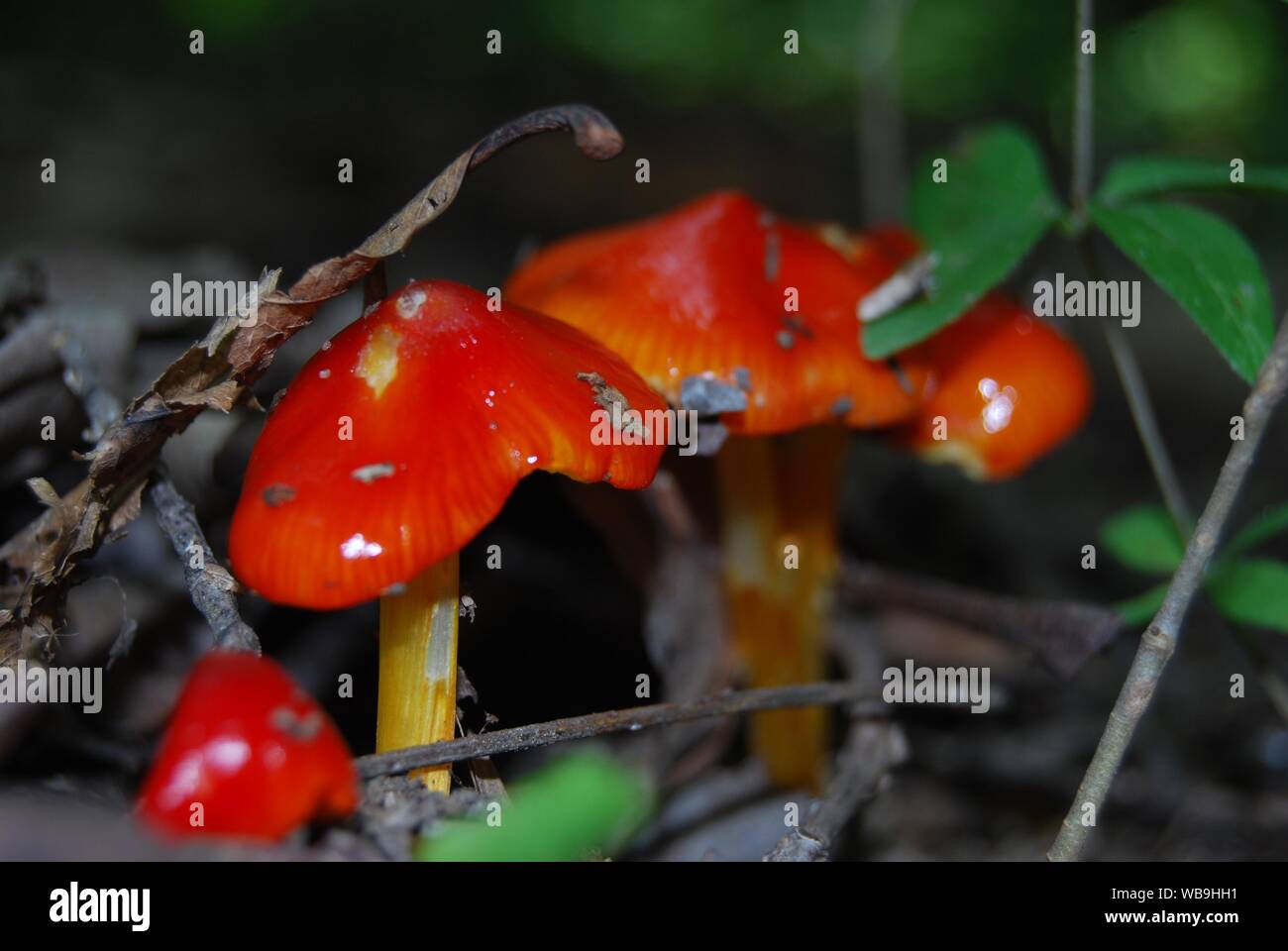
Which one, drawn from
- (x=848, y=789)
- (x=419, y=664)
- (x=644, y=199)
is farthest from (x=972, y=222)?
(x=644, y=199)

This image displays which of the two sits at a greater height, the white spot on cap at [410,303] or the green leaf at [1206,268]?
the green leaf at [1206,268]

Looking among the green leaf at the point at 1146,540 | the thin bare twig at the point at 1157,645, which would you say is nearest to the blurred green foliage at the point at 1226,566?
the green leaf at the point at 1146,540

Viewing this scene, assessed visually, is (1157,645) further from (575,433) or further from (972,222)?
(972,222)

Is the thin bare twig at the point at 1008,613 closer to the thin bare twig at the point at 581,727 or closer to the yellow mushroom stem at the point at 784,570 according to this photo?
the yellow mushroom stem at the point at 784,570

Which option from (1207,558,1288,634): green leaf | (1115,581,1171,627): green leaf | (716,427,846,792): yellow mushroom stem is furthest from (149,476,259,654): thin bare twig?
(1207,558,1288,634): green leaf

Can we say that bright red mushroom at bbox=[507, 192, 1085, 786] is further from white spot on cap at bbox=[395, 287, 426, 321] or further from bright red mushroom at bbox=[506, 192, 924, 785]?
white spot on cap at bbox=[395, 287, 426, 321]
